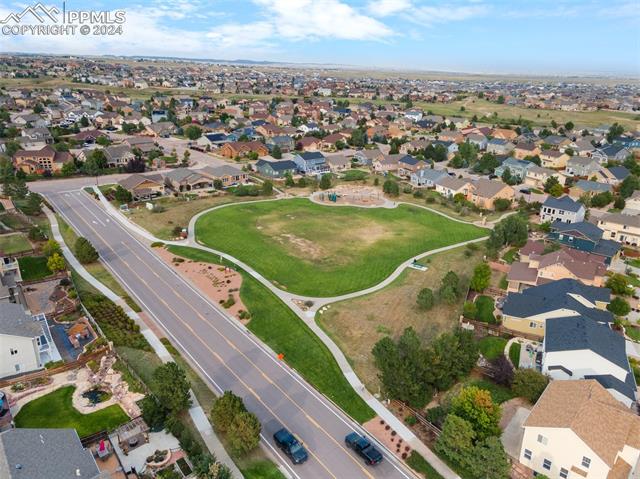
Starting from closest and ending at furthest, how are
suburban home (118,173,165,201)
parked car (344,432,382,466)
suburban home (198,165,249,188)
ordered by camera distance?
1. parked car (344,432,382,466)
2. suburban home (118,173,165,201)
3. suburban home (198,165,249,188)

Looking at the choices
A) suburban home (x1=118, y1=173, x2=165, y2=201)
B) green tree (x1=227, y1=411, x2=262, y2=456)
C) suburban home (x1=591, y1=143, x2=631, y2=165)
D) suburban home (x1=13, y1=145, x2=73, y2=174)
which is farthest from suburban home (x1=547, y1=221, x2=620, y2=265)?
suburban home (x1=13, y1=145, x2=73, y2=174)

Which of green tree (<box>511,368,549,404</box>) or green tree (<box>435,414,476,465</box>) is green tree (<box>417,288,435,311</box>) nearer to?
green tree (<box>511,368,549,404</box>)

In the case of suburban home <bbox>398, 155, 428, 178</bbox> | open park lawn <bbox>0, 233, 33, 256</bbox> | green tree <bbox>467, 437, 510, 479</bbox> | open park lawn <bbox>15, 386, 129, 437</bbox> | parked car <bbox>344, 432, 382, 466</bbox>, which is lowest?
open park lawn <bbox>15, 386, 129, 437</bbox>

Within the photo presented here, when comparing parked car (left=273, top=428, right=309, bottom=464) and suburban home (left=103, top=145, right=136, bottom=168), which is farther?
suburban home (left=103, top=145, right=136, bottom=168)

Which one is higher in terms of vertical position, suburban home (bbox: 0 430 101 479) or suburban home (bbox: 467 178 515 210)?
suburban home (bbox: 467 178 515 210)

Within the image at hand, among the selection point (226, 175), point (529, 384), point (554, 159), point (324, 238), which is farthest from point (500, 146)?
point (529, 384)

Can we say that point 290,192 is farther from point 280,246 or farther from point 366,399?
point 366,399

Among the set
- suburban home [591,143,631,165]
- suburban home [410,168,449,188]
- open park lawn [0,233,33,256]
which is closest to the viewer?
open park lawn [0,233,33,256]

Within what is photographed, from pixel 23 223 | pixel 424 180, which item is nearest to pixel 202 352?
pixel 23 223
